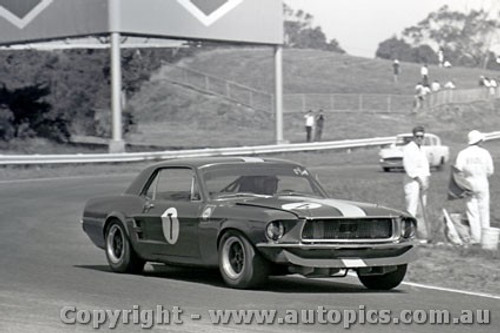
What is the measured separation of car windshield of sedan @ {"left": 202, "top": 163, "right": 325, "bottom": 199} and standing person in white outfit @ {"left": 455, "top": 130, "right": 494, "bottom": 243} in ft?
13.5

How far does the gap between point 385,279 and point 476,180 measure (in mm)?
4893

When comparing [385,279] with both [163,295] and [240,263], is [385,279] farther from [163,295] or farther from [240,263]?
[163,295]

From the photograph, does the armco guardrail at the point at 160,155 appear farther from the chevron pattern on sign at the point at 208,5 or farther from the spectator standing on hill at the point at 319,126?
the chevron pattern on sign at the point at 208,5

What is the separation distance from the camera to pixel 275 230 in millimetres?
11117

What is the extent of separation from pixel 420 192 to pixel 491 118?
53458 mm

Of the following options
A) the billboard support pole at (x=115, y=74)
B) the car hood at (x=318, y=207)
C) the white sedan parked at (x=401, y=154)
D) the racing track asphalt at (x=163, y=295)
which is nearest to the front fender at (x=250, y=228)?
the car hood at (x=318, y=207)

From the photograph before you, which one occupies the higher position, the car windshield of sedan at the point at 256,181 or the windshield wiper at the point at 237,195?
the car windshield of sedan at the point at 256,181

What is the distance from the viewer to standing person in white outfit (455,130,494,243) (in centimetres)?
1625

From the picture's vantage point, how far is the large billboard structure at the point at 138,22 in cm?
4366

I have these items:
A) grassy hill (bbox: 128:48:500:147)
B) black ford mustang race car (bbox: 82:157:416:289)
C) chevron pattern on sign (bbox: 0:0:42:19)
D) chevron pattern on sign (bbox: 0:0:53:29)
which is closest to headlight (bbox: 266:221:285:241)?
black ford mustang race car (bbox: 82:157:416:289)

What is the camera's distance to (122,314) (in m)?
9.77

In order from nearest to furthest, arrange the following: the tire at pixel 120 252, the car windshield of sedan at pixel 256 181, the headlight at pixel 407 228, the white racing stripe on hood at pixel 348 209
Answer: the white racing stripe on hood at pixel 348 209
the headlight at pixel 407 228
the car windshield of sedan at pixel 256 181
the tire at pixel 120 252

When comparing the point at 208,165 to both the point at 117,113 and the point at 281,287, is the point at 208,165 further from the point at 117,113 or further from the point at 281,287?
the point at 117,113

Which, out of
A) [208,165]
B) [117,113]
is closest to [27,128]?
[117,113]
